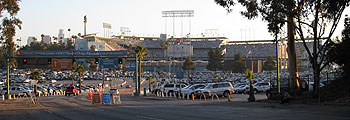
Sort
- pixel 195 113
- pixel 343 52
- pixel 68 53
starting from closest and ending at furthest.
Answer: pixel 195 113, pixel 343 52, pixel 68 53

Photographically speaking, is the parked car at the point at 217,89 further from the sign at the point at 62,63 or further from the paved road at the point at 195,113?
the sign at the point at 62,63

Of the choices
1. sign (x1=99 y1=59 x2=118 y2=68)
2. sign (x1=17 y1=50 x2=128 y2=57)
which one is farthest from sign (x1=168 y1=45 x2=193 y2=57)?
sign (x1=17 y1=50 x2=128 y2=57)

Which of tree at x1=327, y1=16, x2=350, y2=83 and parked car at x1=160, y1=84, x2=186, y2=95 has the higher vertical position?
tree at x1=327, y1=16, x2=350, y2=83

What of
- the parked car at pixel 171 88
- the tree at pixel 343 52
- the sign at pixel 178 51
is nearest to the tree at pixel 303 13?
the tree at pixel 343 52

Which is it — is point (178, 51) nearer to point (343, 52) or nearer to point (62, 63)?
point (62, 63)

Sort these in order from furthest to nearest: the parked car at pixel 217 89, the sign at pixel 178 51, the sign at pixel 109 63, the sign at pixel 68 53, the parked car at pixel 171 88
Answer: the sign at pixel 178 51 < the sign at pixel 109 63 < the sign at pixel 68 53 < the parked car at pixel 171 88 < the parked car at pixel 217 89

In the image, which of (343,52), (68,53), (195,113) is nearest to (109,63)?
(68,53)

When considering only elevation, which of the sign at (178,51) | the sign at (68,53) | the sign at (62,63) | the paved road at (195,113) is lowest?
the paved road at (195,113)

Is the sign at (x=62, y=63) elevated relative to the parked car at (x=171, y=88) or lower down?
elevated

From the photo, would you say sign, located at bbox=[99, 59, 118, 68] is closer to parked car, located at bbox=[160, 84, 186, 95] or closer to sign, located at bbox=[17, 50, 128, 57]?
sign, located at bbox=[17, 50, 128, 57]

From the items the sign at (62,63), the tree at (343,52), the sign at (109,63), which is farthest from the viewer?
the sign at (109,63)

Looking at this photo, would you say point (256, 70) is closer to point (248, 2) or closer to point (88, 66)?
point (88, 66)

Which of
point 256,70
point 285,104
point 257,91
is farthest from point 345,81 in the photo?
point 256,70

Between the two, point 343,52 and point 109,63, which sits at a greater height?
point 343,52
